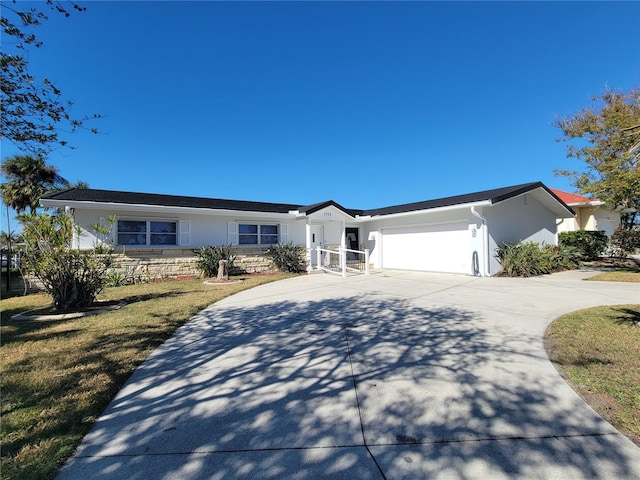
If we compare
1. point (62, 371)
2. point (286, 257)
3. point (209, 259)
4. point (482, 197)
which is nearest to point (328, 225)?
point (286, 257)

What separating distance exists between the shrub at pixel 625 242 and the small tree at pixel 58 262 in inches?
900

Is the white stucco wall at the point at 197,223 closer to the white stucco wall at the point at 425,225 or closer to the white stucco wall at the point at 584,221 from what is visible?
the white stucco wall at the point at 425,225

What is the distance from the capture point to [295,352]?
420 cm

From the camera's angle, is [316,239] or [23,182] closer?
[316,239]

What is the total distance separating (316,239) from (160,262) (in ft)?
24.6

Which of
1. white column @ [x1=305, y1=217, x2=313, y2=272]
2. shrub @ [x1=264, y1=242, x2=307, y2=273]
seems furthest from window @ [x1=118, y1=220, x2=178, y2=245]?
white column @ [x1=305, y1=217, x2=313, y2=272]

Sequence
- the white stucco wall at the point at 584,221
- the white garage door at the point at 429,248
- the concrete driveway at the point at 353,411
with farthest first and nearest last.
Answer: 1. the white stucco wall at the point at 584,221
2. the white garage door at the point at 429,248
3. the concrete driveway at the point at 353,411

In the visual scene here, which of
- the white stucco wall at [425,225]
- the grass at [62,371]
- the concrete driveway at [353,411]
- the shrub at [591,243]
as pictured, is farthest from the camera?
the shrub at [591,243]

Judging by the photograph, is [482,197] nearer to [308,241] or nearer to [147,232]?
[308,241]

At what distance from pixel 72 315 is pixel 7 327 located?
0.93 metres

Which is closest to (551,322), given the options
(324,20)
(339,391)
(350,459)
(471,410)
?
(471,410)

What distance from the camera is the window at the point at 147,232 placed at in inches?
478

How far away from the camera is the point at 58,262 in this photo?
6586 mm

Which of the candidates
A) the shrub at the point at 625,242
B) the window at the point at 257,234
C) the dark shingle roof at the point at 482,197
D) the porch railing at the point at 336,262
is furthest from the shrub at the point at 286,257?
the shrub at the point at 625,242
